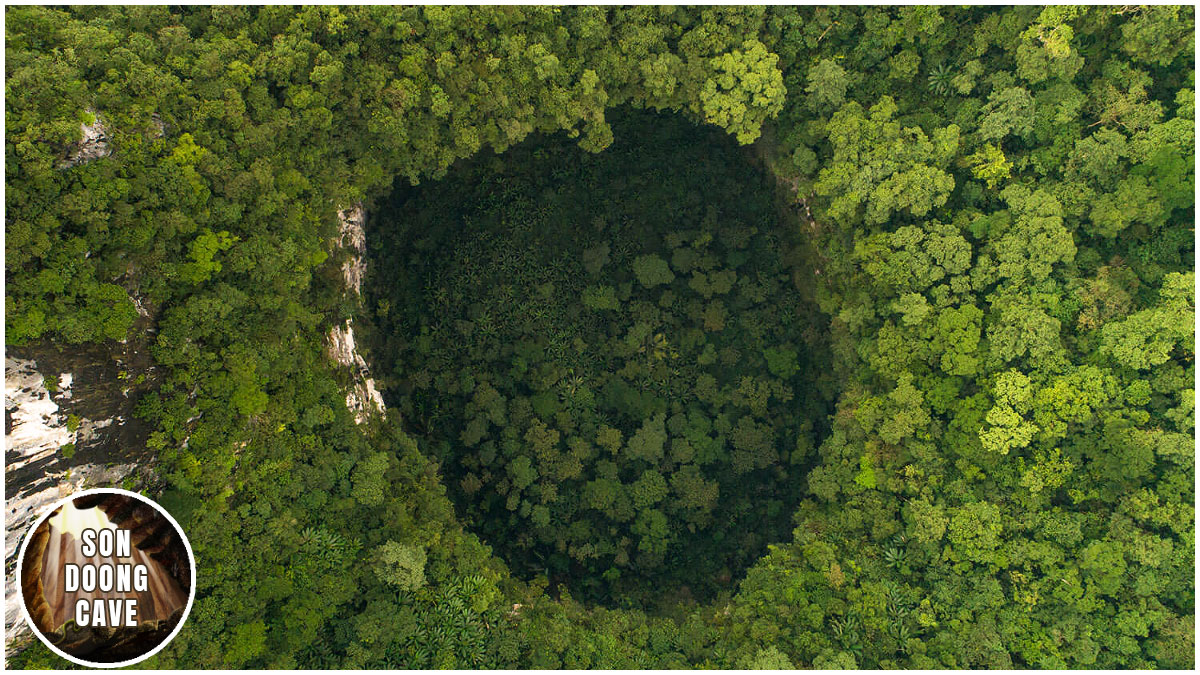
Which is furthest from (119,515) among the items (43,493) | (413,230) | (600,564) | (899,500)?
(899,500)

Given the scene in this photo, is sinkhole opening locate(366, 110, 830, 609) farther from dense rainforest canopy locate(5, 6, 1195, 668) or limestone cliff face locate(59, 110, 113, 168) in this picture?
limestone cliff face locate(59, 110, 113, 168)

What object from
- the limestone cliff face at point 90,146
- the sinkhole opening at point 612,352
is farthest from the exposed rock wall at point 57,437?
the sinkhole opening at point 612,352

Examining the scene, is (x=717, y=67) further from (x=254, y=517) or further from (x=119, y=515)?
(x=119, y=515)

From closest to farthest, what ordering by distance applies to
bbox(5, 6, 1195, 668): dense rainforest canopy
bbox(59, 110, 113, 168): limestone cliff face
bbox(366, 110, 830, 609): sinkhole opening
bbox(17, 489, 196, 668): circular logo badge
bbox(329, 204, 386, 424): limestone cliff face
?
bbox(59, 110, 113, 168): limestone cliff face → bbox(17, 489, 196, 668): circular logo badge → bbox(5, 6, 1195, 668): dense rainforest canopy → bbox(329, 204, 386, 424): limestone cliff face → bbox(366, 110, 830, 609): sinkhole opening

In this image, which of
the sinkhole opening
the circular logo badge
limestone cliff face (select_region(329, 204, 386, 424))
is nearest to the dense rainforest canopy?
the sinkhole opening

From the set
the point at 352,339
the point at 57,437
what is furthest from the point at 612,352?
the point at 57,437

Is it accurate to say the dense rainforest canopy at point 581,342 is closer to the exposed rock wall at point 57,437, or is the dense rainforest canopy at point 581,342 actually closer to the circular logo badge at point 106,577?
the exposed rock wall at point 57,437
